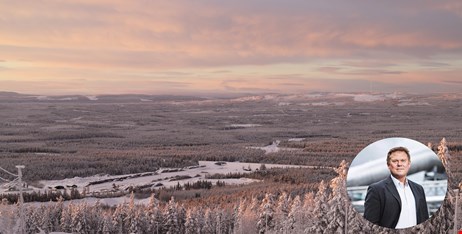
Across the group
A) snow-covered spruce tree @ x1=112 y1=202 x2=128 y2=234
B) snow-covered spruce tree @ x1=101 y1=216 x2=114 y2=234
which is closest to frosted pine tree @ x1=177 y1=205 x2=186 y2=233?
snow-covered spruce tree @ x1=112 y1=202 x2=128 y2=234

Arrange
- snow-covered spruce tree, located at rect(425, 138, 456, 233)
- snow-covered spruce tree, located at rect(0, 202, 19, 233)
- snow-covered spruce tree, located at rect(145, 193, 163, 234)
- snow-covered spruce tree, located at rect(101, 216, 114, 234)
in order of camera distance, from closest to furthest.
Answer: snow-covered spruce tree, located at rect(425, 138, 456, 233), snow-covered spruce tree, located at rect(0, 202, 19, 233), snow-covered spruce tree, located at rect(101, 216, 114, 234), snow-covered spruce tree, located at rect(145, 193, 163, 234)

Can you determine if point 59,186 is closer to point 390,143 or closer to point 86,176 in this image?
point 86,176

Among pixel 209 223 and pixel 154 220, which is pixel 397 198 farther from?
pixel 154 220

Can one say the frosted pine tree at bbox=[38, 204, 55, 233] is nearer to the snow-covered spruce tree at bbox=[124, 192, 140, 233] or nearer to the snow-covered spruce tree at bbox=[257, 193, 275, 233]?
the snow-covered spruce tree at bbox=[124, 192, 140, 233]

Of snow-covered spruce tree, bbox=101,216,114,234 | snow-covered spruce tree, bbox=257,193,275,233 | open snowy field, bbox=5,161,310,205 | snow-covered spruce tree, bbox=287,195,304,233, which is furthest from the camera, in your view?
open snowy field, bbox=5,161,310,205

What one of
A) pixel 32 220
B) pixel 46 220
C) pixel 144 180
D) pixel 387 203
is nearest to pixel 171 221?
pixel 46 220

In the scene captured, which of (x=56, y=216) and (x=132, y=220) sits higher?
(x=132, y=220)

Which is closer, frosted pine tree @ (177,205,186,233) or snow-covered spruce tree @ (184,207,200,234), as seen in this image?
snow-covered spruce tree @ (184,207,200,234)
